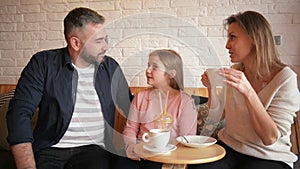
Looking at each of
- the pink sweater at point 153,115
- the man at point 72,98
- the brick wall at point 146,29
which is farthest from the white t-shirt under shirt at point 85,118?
the brick wall at point 146,29

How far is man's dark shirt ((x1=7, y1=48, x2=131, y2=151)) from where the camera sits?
1.33 m

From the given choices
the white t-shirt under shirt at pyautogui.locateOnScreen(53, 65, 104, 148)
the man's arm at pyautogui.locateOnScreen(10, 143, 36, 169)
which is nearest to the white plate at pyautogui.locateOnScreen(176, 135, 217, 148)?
the white t-shirt under shirt at pyautogui.locateOnScreen(53, 65, 104, 148)

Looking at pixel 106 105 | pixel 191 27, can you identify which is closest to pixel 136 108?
pixel 106 105

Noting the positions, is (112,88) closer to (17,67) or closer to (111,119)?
(111,119)

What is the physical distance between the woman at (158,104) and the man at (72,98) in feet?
0.43

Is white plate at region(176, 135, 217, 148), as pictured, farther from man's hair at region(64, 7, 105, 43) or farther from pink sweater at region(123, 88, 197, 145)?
man's hair at region(64, 7, 105, 43)

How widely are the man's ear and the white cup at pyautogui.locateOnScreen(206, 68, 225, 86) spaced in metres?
0.58

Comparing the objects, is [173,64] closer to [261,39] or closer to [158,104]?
[158,104]

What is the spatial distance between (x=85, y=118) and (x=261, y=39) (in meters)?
0.80

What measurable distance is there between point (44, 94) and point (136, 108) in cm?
40

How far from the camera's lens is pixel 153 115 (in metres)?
1.41

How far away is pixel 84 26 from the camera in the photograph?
1430 mm

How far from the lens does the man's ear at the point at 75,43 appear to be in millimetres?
1438

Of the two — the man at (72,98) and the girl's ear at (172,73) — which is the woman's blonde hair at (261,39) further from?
the man at (72,98)
